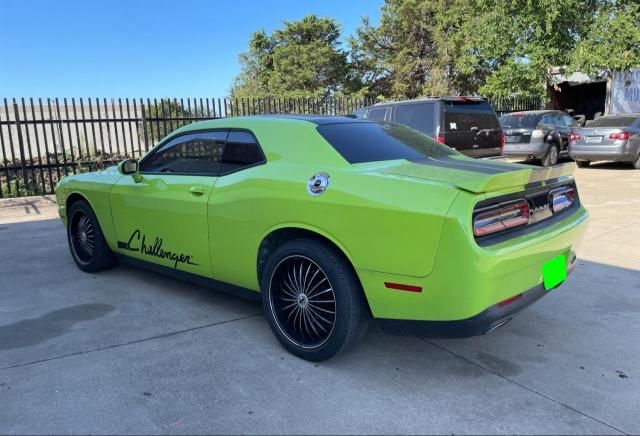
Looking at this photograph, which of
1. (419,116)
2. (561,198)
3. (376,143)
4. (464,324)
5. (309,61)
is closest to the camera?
(464,324)

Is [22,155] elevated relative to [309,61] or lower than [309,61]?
lower

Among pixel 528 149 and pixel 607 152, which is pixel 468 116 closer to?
pixel 528 149

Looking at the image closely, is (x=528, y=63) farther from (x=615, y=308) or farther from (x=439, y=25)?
(x=615, y=308)

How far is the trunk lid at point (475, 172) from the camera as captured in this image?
271cm

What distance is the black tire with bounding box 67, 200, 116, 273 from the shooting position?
5035 millimetres

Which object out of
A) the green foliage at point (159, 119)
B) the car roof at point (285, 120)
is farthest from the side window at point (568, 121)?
the car roof at point (285, 120)

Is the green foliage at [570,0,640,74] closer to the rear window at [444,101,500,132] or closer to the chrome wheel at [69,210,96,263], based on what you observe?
the rear window at [444,101,500,132]

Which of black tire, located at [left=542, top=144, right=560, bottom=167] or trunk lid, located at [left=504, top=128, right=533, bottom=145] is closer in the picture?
trunk lid, located at [left=504, top=128, right=533, bottom=145]

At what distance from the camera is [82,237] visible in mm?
5301

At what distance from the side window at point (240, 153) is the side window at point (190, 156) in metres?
0.07

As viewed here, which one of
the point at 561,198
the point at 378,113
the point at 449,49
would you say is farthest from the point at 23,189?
the point at 449,49

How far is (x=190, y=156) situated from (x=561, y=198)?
288 centimetres

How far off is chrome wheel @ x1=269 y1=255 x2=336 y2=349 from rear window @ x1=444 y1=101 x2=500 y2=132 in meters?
7.40

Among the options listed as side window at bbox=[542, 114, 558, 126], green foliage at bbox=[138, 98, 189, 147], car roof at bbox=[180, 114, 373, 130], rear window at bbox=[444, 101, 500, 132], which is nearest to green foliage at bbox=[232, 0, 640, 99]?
side window at bbox=[542, 114, 558, 126]
